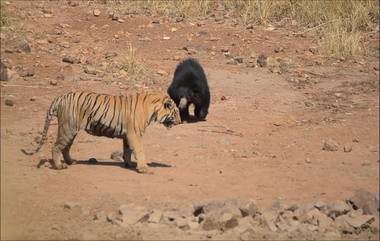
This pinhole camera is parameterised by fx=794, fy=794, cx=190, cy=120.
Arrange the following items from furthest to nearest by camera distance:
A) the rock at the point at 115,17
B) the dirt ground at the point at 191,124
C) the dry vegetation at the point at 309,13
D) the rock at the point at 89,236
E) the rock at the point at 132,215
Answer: the rock at the point at 115,17 → the dry vegetation at the point at 309,13 → the dirt ground at the point at 191,124 → the rock at the point at 132,215 → the rock at the point at 89,236

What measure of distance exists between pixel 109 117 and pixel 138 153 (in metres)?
0.54

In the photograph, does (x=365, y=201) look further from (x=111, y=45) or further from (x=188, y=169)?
(x=111, y=45)

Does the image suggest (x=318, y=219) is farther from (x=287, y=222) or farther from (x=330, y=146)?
(x=330, y=146)

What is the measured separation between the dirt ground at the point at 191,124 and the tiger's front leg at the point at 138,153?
0.13 metres

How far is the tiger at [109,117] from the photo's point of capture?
8758mm

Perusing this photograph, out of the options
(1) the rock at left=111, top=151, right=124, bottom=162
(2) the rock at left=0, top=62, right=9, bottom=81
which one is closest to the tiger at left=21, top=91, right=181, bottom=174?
(1) the rock at left=111, top=151, right=124, bottom=162

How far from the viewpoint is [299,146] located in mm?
9930

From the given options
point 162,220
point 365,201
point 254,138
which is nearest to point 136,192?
point 162,220

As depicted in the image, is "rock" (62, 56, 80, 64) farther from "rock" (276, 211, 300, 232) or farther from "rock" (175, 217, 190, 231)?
"rock" (276, 211, 300, 232)

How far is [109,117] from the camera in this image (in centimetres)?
885

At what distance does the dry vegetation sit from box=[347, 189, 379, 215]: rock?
279 inches

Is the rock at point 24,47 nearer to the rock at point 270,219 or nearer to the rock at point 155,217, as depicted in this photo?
the rock at point 155,217

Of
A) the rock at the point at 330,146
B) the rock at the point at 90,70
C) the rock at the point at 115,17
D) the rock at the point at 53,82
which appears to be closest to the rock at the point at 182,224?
the rock at the point at 330,146

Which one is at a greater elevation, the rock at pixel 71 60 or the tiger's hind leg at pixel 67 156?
the rock at pixel 71 60
